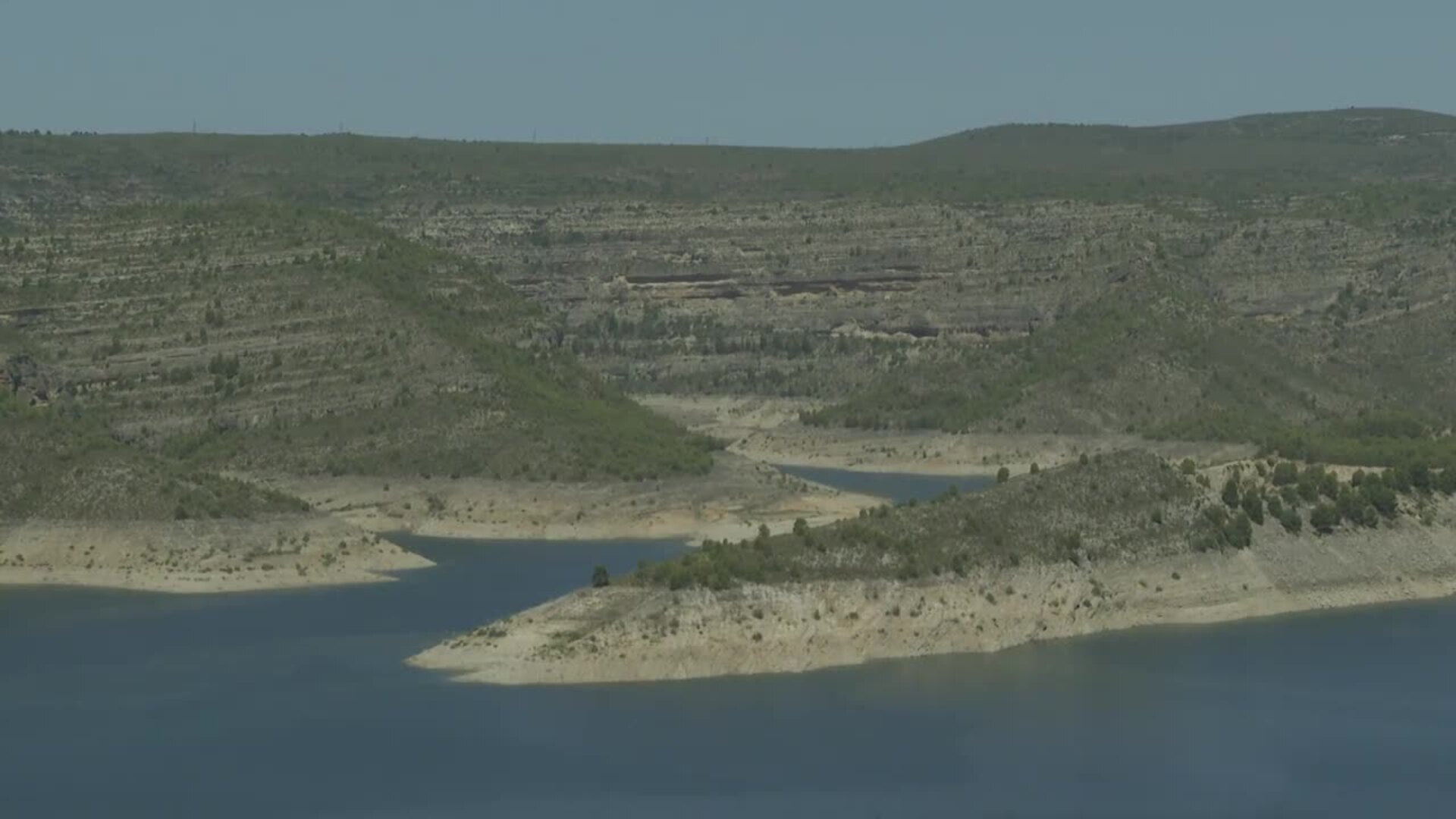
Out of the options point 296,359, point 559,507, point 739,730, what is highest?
point 296,359

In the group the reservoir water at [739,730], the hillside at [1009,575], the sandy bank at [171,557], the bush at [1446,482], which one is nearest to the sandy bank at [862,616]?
the hillside at [1009,575]

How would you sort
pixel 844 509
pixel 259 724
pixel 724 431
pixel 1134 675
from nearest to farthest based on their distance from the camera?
pixel 259 724 < pixel 1134 675 < pixel 844 509 < pixel 724 431

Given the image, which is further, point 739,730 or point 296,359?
point 296,359

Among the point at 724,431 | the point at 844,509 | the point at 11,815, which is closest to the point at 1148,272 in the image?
the point at 724,431

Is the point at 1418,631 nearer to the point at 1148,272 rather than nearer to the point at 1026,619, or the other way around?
the point at 1026,619

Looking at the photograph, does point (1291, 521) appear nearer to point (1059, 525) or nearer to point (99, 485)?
point (1059, 525)

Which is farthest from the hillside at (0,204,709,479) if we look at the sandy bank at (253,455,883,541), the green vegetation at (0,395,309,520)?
the green vegetation at (0,395,309,520)

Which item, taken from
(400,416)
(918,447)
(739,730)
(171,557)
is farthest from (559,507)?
(739,730)

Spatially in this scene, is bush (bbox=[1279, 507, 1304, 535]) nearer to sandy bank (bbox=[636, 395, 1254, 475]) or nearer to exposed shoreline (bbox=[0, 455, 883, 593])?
exposed shoreline (bbox=[0, 455, 883, 593])
